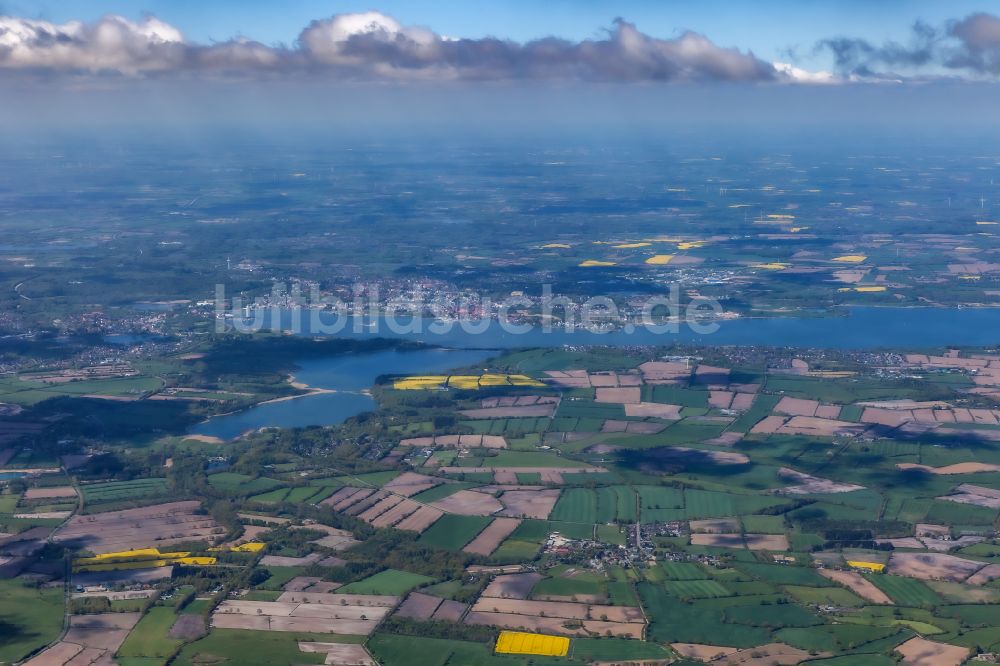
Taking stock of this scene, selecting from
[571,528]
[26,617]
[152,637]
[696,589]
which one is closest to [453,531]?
[571,528]

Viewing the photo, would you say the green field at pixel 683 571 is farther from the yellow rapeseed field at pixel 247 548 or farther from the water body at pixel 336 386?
the water body at pixel 336 386

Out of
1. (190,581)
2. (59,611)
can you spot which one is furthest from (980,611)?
(59,611)

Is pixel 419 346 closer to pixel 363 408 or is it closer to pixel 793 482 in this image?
pixel 363 408

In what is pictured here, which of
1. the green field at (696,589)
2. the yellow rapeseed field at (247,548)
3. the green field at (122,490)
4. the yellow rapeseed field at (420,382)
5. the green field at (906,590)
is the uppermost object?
the yellow rapeseed field at (420,382)

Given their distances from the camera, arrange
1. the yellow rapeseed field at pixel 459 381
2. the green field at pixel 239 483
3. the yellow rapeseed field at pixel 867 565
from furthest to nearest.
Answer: the yellow rapeseed field at pixel 459 381 < the green field at pixel 239 483 < the yellow rapeseed field at pixel 867 565

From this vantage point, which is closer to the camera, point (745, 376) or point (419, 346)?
point (745, 376)

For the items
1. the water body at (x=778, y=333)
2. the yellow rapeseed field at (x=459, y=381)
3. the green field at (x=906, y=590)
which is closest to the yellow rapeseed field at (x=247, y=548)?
the yellow rapeseed field at (x=459, y=381)
